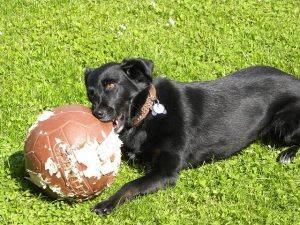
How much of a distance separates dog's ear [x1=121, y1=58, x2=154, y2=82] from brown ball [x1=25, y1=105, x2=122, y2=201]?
2.76 feet

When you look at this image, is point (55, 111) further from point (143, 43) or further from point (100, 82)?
point (143, 43)

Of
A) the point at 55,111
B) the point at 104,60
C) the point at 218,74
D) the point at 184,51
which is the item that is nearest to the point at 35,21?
the point at 104,60

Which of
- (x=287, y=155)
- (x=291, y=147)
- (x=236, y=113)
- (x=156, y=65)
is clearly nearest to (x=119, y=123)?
(x=236, y=113)

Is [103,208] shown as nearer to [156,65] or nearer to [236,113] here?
[236,113]

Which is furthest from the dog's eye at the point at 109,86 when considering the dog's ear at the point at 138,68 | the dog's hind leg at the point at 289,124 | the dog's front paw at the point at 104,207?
the dog's hind leg at the point at 289,124

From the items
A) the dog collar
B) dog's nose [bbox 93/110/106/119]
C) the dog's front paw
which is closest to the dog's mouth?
the dog collar

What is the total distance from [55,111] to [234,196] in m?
1.99

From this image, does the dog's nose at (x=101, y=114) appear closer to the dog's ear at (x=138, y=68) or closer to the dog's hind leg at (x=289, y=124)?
the dog's ear at (x=138, y=68)

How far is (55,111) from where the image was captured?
17.1ft

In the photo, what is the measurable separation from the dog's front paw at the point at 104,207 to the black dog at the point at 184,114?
0.07 m

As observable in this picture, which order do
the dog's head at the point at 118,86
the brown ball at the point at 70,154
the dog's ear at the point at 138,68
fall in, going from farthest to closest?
the dog's ear at the point at 138,68
the dog's head at the point at 118,86
the brown ball at the point at 70,154

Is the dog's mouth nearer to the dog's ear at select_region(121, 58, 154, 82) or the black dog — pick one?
the black dog

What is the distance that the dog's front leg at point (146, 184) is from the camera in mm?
5223

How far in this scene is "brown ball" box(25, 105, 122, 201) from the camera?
4.92 m
